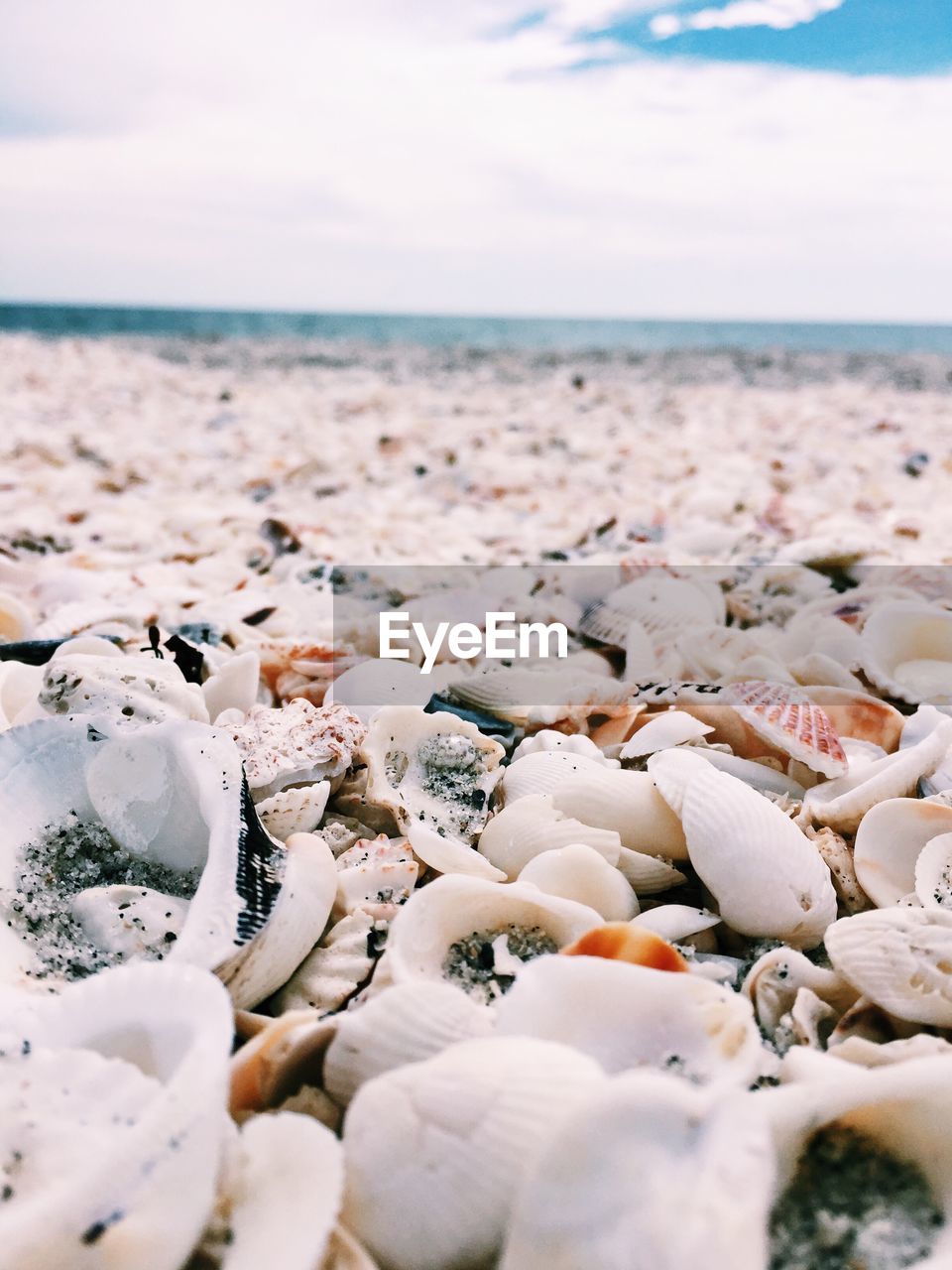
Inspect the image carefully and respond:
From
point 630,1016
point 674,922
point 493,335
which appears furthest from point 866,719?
point 493,335

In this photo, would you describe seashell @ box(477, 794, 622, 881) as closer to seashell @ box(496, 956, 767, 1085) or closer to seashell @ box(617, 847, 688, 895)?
seashell @ box(617, 847, 688, 895)

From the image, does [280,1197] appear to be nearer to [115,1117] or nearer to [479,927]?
[115,1117]

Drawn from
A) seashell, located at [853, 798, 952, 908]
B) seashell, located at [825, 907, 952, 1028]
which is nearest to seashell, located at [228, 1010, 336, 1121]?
seashell, located at [825, 907, 952, 1028]

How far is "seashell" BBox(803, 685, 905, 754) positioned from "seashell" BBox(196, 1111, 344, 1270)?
1549mm

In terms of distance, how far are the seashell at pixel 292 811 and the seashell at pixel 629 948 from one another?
26.0 inches

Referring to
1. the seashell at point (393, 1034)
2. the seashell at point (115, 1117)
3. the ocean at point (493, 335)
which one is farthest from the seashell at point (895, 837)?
the ocean at point (493, 335)

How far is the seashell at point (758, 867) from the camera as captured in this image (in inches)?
61.8

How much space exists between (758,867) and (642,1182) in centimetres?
70

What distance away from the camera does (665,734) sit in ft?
7.11

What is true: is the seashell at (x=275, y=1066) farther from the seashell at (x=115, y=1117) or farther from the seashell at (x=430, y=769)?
the seashell at (x=430, y=769)

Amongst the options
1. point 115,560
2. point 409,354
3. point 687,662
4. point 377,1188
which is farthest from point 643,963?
point 409,354

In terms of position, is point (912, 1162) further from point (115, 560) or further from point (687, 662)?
point (115, 560)

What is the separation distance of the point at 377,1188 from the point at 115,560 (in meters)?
3.28

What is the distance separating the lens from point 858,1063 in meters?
1.26
